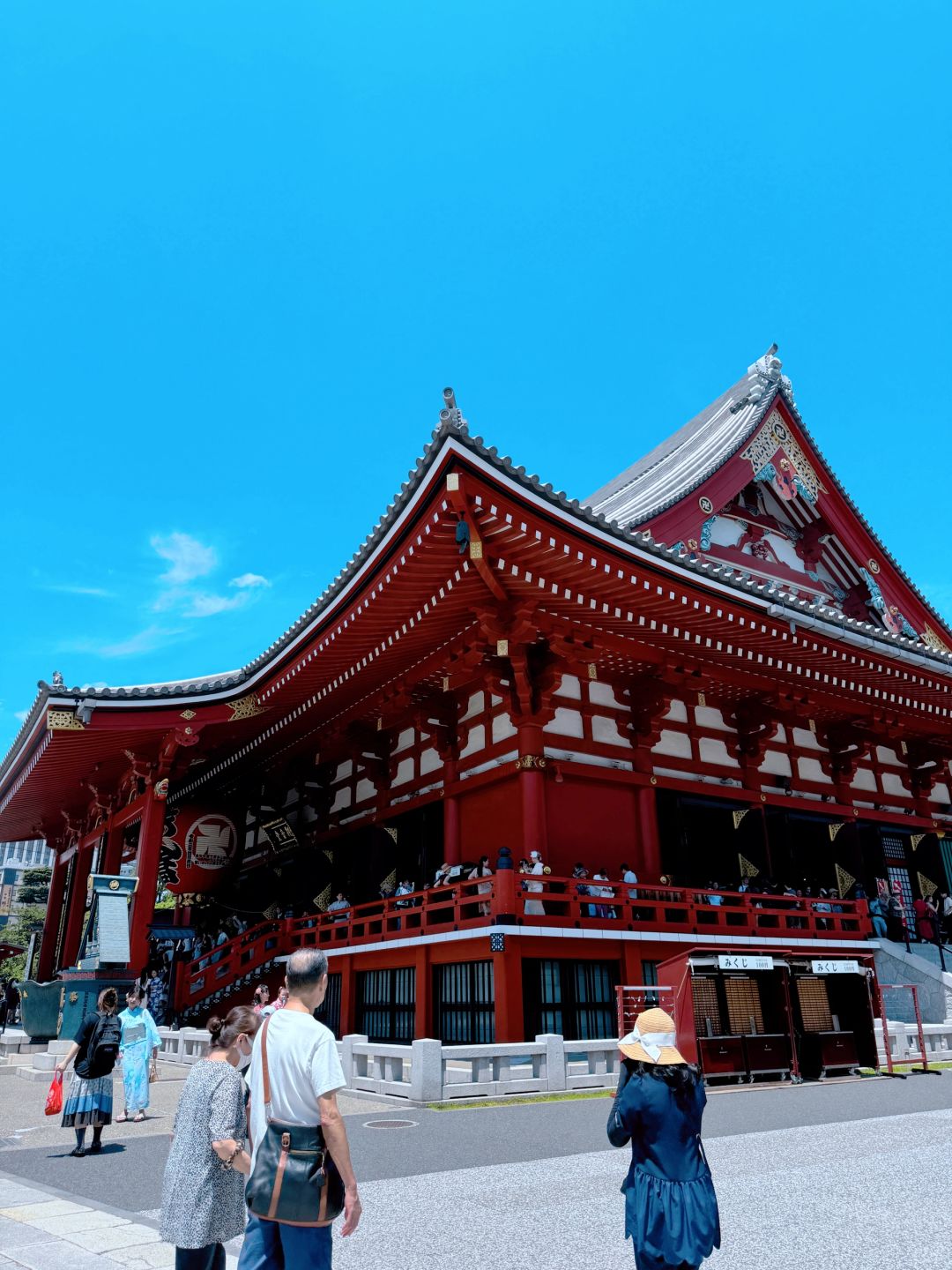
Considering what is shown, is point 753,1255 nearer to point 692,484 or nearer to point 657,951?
point 657,951

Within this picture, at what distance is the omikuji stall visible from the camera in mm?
12172

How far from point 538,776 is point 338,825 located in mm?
7690

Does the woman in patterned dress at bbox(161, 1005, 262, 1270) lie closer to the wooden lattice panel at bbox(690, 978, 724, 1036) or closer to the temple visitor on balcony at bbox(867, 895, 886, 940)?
the wooden lattice panel at bbox(690, 978, 724, 1036)

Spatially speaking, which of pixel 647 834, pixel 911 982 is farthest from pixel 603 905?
pixel 911 982

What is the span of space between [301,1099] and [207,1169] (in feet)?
3.37

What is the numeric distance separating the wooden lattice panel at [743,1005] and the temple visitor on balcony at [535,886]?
3273 mm

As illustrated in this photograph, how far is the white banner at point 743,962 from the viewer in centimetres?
1212

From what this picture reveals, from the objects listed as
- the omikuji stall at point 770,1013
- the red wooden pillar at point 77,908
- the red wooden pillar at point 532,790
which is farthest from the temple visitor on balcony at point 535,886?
the red wooden pillar at point 77,908

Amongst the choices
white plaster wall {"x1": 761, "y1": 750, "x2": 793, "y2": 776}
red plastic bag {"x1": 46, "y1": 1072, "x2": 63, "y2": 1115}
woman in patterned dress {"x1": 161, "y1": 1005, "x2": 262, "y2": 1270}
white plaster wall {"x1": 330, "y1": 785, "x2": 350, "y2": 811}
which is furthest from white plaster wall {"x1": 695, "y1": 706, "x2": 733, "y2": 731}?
woman in patterned dress {"x1": 161, "y1": 1005, "x2": 262, "y2": 1270}

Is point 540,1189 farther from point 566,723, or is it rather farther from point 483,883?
point 566,723

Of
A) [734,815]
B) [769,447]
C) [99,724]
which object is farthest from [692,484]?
[99,724]

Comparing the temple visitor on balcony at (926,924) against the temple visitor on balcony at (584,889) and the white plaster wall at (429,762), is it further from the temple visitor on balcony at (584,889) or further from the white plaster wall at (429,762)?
the white plaster wall at (429,762)

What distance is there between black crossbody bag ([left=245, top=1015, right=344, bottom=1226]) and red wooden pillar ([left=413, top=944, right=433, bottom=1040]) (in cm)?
1144

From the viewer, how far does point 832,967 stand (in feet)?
43.0
